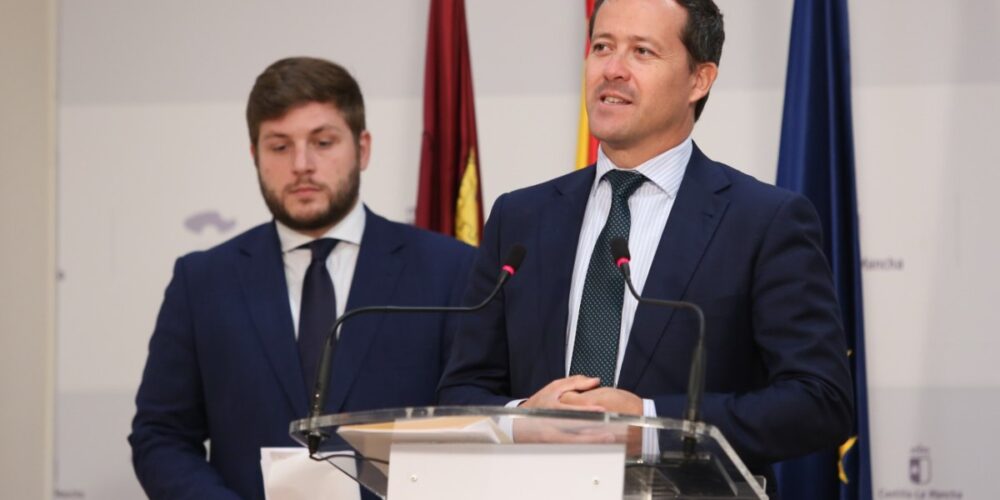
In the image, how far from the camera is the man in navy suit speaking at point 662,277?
263 cm

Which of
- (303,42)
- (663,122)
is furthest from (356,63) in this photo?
(663,122)

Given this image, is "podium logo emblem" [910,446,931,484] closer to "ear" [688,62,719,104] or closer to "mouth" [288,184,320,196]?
"ear" [688,62,719,104]

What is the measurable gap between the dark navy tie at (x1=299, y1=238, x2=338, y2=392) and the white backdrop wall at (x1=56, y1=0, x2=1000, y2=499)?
46.4 inches

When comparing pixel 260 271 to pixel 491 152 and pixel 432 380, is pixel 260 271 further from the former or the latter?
pixel 491 152

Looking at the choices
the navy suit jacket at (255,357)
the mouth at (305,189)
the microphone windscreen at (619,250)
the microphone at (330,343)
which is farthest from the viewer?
the mouth at (305,189)

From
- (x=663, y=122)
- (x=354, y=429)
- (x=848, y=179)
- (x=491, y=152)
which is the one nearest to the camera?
(x=354, y=429)

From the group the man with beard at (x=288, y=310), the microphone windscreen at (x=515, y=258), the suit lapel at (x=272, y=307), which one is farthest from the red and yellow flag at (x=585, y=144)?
the microphone windscreen at (x=515, y=258)

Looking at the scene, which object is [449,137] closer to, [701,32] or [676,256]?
[701,32]

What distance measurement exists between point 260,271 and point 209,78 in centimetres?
153

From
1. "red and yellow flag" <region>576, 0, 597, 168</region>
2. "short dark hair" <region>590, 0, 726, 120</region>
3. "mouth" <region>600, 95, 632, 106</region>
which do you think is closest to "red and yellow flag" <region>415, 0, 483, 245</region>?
"red and yellow flag" <region>576, 0, 597, 168</region>

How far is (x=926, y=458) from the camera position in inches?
179

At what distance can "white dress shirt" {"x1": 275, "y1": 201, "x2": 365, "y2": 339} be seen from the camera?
3.83 metres

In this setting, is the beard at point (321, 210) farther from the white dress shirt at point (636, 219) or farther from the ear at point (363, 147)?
the white dress shirt at point (636, 219)

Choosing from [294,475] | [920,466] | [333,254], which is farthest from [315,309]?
[920,466]
